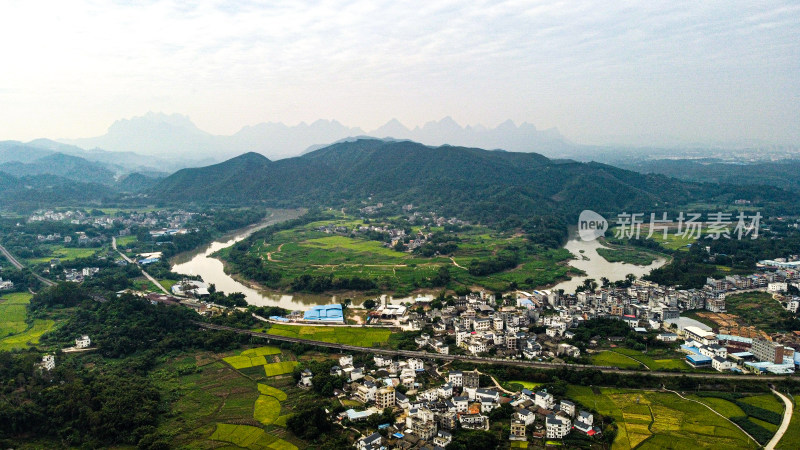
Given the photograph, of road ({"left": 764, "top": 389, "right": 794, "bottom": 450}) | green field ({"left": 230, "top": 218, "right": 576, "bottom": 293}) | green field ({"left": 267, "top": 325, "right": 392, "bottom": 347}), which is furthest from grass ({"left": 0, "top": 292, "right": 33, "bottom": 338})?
road ({"left": 764, "top": 389, "right": 794, "bottom": 450})

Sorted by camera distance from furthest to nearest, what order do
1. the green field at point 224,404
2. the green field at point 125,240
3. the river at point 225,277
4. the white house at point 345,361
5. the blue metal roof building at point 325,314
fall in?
the green field at point 125,240
the river at point 225,277
the blue metal roof building at point 325,314
the white house at point 345,361
the green field at point 224,404

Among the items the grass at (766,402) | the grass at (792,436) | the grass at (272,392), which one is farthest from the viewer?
the grass at (272,392)

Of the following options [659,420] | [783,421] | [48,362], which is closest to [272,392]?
[48,362]

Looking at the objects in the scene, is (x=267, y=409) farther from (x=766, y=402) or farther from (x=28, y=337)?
(x=766, y=402)

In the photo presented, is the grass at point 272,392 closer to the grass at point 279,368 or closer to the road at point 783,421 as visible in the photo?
the grass at point 279,368

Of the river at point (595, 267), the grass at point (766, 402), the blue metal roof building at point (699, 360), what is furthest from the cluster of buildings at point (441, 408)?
the river at point (595, 267)

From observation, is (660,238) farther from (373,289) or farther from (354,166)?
(354,166)
